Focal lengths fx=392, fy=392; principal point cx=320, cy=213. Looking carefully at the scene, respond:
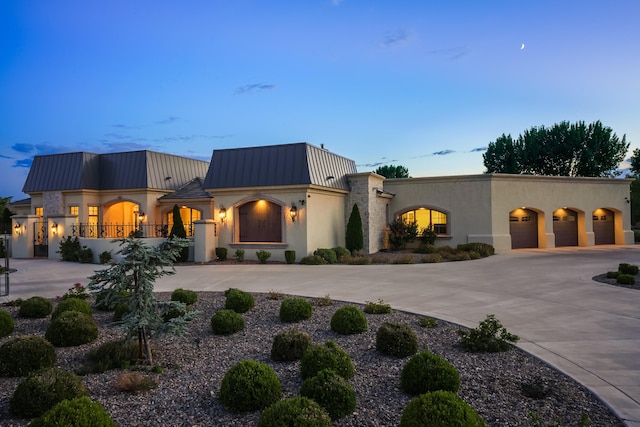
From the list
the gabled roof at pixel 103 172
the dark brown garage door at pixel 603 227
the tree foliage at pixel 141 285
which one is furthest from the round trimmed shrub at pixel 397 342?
the dark brown garage door at pixel 603 227

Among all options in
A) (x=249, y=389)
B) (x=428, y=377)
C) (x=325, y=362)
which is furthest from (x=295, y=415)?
(x=428, y=377)

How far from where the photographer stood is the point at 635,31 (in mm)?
13148

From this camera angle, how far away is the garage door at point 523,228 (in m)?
25.4

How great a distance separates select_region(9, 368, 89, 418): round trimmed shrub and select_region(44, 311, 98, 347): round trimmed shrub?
2.50 m

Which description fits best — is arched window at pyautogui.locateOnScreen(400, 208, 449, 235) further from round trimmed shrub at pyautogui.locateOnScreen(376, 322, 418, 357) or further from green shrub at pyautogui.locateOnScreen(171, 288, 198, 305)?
round trimmed shrub at pyautogui.locateOnScreen(376, 322, 418, 357)

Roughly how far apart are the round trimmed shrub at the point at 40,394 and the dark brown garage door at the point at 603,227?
1225 inches

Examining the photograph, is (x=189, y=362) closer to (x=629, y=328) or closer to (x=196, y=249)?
(x=629, y=328)

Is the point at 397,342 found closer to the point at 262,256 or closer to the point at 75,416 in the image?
the point at 75,416

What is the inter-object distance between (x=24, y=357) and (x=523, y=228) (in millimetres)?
26558

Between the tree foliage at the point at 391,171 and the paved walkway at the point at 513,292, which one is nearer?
the paved walkway at the point at 513,292

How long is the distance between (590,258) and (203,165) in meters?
25.1

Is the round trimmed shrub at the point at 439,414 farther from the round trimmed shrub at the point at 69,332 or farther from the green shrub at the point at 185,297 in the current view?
the green shrub at the point at 185,297

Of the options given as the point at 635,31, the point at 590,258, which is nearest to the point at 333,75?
the point at 635,31

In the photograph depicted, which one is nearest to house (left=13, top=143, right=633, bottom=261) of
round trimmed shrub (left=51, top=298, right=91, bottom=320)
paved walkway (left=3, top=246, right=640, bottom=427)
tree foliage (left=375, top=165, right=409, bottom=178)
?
paved walkway (left=3, top=246, right=640, bottom=427)
